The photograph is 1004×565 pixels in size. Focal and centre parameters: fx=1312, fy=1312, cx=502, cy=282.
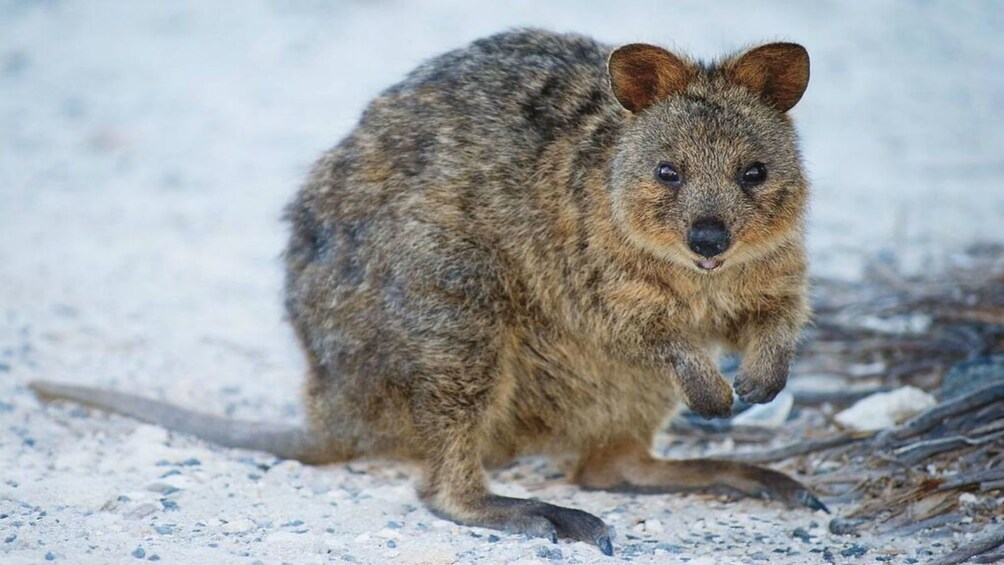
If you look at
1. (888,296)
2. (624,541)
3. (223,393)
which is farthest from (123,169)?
(624,541)

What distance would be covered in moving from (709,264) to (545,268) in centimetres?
72

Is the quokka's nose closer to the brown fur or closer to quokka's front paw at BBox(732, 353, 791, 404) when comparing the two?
the brown fur

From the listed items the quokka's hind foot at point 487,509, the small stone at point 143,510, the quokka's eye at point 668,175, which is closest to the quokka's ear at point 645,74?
the quokka's eye at point 668,175

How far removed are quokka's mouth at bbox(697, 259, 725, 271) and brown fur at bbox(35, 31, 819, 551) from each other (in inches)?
1.4

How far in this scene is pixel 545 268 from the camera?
15.7 ft

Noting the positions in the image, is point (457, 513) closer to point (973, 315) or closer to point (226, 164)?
point (973, 315)

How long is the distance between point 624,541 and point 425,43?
23.4 feet

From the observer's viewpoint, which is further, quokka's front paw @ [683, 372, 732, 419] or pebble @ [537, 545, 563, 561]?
quokka's front paw @ [683, 372, 732, 419]

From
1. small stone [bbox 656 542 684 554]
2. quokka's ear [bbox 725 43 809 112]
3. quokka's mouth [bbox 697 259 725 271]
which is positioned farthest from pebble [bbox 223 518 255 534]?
quokka's ear [bbox 725 43 809 112]

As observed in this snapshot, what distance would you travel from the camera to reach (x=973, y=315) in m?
6.04

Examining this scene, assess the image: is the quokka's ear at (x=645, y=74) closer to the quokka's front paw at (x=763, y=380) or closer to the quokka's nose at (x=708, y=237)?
the quokka's nose at (x=708, y=237)

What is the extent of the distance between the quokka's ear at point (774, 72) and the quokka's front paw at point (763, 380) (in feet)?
2.93

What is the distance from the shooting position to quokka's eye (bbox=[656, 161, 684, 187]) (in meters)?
4.36

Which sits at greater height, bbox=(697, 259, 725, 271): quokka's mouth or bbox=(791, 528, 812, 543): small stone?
bbox=(697, 259, 725, 271): quokka's mouth
